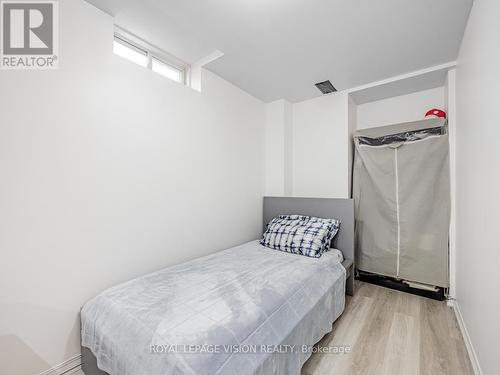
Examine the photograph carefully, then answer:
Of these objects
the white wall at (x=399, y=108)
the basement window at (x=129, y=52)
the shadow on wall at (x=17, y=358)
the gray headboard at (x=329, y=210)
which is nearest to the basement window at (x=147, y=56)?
the basement window at (x=129, y=52)

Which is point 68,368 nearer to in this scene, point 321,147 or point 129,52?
point 129,52

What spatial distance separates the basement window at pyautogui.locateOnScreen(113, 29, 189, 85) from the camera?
184 centimetres

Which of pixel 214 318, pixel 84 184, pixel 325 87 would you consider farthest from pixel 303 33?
pixel 214 318

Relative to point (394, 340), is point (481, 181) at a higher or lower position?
higher

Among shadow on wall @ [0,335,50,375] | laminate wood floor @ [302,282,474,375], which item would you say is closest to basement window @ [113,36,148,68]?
shadow on wall @ [0,335,50,375]

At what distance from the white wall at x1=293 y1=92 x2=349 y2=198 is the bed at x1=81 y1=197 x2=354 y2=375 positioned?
4.35 feet

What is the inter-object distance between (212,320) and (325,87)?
277 centimetres

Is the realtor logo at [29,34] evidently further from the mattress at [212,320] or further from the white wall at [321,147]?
the white wall at [321,147]

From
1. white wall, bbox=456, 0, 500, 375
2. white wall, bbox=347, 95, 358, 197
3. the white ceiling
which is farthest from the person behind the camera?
white wall, bbox=347, 95, 358, 197

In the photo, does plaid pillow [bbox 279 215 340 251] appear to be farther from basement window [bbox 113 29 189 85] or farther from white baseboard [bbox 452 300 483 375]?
basement window [bbox 113 29 189 85]

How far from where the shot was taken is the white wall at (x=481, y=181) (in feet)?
3.80

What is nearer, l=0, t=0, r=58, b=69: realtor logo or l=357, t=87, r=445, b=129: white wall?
l=0, t=0, r=58, b=69: realtor logo

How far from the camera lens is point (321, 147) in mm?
3055

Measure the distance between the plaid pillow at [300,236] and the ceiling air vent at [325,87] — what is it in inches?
63.6
